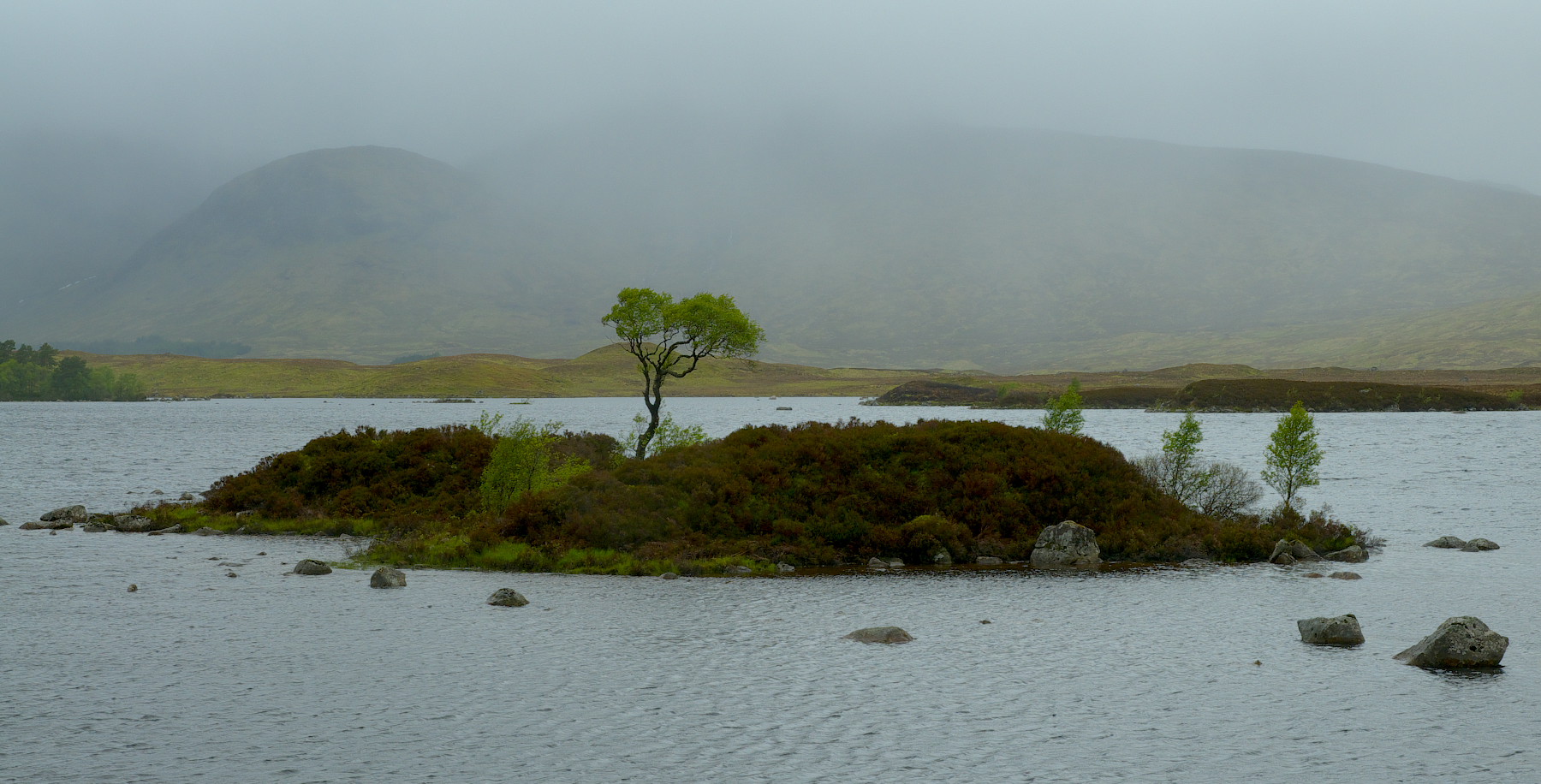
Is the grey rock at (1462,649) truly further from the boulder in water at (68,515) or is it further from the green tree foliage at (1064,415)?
the boulder in water at (68,515)

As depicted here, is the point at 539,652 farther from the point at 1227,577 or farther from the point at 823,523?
the point at 1227,577

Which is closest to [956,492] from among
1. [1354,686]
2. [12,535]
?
[1354,686]

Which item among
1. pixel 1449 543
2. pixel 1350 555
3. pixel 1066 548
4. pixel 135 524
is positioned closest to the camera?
pixel 1066 548

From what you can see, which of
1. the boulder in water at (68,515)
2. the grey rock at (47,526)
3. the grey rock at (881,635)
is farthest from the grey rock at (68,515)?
the grey rock at (881,635)

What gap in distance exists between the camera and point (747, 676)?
19.2 m

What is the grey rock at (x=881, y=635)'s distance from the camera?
2219 cm

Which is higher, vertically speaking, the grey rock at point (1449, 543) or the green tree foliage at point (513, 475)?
the green tree foliage at point (513, 475)

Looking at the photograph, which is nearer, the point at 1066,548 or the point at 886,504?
the point at 1066,548

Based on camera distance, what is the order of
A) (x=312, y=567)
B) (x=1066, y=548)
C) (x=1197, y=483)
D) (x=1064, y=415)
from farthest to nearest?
(x=1064, y=415) < (x=1197, y=483) < (x=1066, y=548) < (x=312, y=567)

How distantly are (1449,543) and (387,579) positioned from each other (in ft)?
122

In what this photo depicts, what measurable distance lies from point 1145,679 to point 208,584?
24757 mm

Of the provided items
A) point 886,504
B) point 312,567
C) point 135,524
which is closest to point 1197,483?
point 886,504

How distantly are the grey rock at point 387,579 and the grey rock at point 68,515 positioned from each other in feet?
77.4

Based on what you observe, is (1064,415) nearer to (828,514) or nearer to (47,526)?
(828,514)
